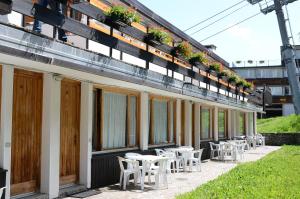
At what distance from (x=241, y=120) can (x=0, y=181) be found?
2661 cm

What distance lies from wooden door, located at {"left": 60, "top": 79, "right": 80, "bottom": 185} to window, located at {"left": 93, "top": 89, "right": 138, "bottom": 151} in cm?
90

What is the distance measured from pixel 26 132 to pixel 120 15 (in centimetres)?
354

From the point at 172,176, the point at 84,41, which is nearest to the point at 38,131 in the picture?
the point at 84,41

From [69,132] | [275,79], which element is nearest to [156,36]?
[69,132]

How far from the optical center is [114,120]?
41.3 feet

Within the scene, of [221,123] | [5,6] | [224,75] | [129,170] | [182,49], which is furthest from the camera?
[221,123]

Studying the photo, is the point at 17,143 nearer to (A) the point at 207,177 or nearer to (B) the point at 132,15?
(B) the point at 132,15

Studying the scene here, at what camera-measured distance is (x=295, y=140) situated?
34.2m

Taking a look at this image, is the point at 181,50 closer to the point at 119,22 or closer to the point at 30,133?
the point at 119,22

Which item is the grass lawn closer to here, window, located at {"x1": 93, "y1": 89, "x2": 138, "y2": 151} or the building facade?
the building facade

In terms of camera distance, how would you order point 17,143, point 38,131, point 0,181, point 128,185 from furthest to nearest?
1. point 128,185
2. point 38,131
3. point 17,143
4. point 0,181

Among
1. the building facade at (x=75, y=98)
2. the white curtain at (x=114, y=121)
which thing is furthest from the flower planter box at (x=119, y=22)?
the white curtain at (x=114, y=121)

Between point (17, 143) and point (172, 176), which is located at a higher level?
point (17, 143)

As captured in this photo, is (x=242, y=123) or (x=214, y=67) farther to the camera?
(x=242, y=123)
